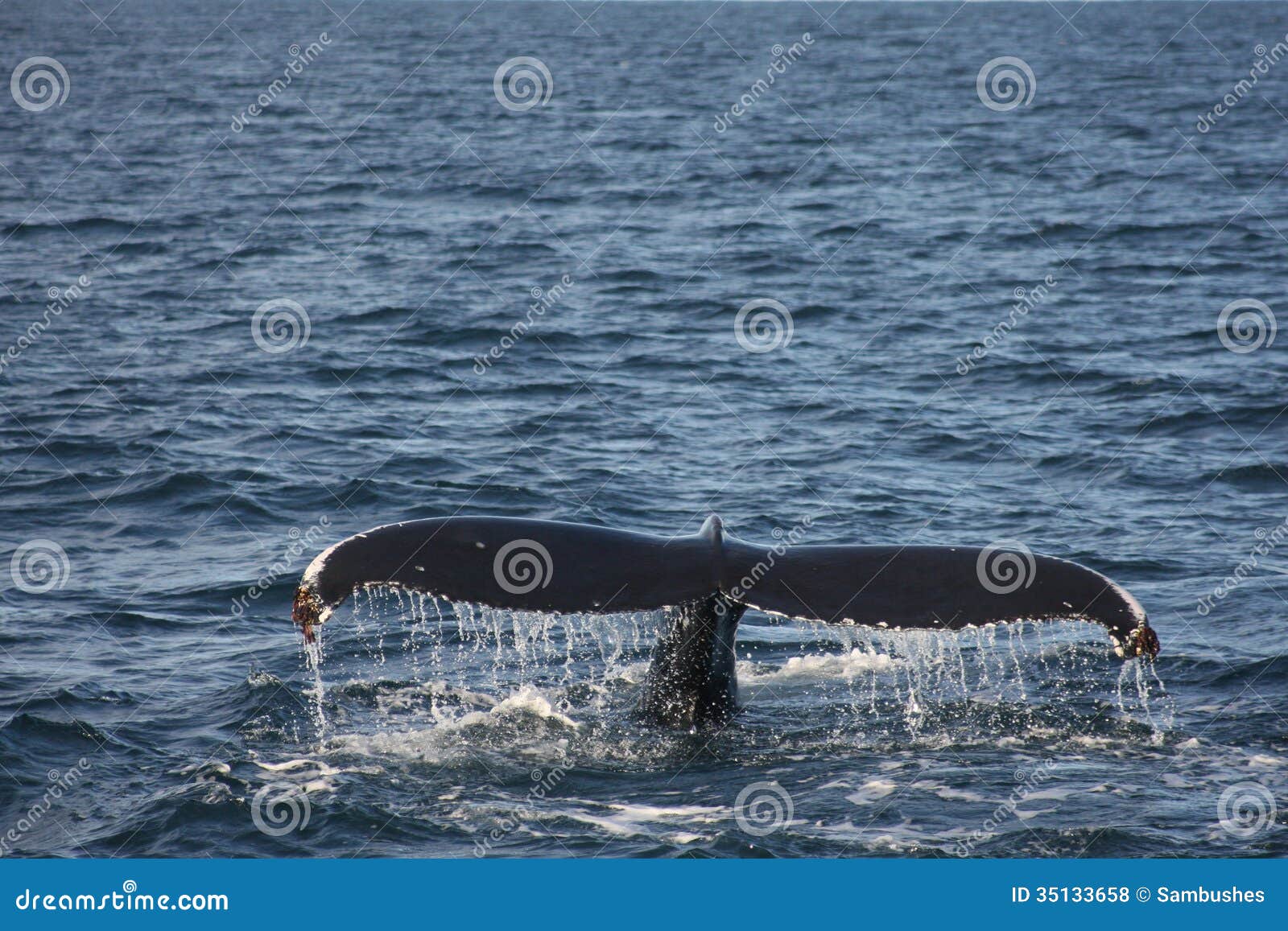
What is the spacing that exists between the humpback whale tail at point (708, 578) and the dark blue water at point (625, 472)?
102 centimetres

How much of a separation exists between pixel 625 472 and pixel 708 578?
23.8ft

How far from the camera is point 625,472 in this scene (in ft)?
51.2

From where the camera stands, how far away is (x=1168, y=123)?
152ft

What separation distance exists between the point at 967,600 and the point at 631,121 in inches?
1753

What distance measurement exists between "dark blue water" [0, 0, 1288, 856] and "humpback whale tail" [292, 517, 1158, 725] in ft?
3.36

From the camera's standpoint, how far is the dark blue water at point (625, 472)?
888 cm

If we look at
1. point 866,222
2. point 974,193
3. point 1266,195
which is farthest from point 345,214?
point 1266,195

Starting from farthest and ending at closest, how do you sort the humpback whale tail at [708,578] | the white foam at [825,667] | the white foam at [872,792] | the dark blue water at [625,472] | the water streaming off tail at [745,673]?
1. the white foam at [825,667]
2. the water streaming off tail at [745,673]
3. the dark blue water at [625,472]
4. the white foam at [872,792]
5. the humpback whale tail at [708,578]

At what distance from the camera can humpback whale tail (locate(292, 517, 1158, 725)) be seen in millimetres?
7676

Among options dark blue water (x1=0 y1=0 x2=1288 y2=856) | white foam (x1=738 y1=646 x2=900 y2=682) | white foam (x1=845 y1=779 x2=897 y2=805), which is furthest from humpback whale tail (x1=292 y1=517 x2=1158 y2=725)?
white foam (x1=738 y1=646 x2=900 y2=682)

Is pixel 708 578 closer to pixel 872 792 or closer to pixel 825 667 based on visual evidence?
pixel 872 792

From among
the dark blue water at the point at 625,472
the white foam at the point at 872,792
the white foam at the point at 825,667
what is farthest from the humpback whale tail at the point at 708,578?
the white foam at the point at 825,667

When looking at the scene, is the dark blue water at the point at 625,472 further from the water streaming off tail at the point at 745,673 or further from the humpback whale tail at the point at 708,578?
the humpback whale tail at the point at 708,578

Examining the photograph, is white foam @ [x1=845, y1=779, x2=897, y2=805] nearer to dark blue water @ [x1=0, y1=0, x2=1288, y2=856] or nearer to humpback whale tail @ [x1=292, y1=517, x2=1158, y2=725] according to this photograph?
dark blue water @ [x1=0, y1=0, x2=1288, y2=856]
